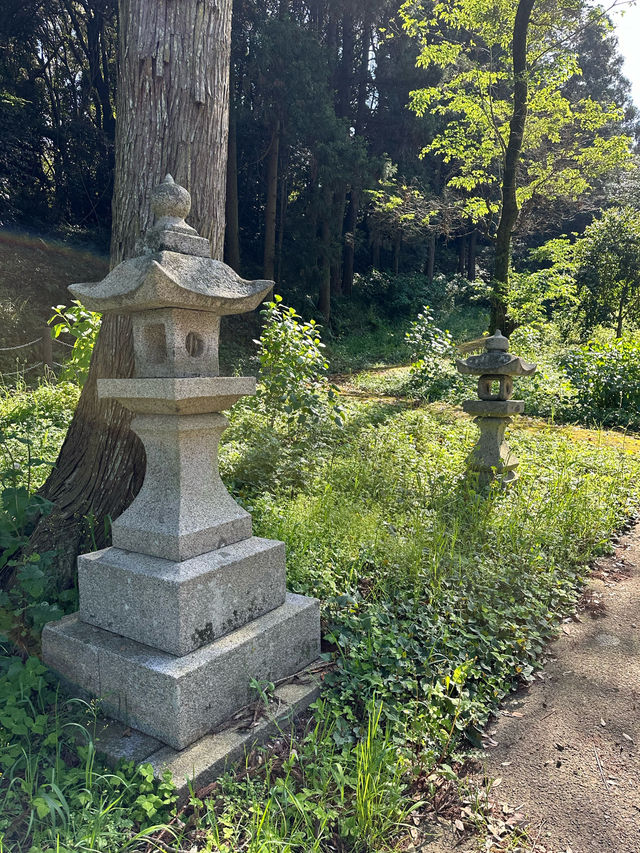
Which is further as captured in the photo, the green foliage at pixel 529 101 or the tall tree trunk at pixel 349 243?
the tall tree trunk at pixel 349 243

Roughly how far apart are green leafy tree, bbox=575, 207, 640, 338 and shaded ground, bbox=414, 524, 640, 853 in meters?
13.6

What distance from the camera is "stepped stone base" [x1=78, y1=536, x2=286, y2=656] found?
6.93 ft

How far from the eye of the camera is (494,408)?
498 centimetres

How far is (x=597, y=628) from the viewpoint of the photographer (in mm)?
3240

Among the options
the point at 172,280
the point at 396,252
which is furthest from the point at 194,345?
the point at 396,252

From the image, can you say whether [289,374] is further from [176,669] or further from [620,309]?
[620,309]

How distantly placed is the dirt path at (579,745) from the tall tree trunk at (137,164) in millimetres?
2260

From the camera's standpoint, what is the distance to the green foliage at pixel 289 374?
523 cm

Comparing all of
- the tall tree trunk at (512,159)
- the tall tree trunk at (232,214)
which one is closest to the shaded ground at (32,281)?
the tall tree trunk at (232,214)

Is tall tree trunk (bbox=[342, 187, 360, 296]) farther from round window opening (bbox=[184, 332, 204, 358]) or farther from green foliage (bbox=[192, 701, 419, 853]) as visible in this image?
green foliage (bbox=[192, 701, 419, 853])

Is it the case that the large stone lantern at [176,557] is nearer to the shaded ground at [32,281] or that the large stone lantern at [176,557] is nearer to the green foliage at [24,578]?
the green foliage at [24,578]

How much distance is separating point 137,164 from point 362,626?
109 inches

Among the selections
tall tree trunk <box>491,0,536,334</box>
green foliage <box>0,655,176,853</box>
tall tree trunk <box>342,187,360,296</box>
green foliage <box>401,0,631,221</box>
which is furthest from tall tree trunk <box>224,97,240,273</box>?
green foliage <box>0,655,176,853</box>

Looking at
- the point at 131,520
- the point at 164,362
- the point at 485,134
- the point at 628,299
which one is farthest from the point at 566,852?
the point at 628,299
